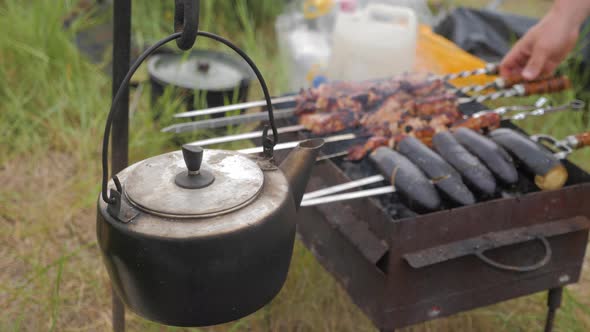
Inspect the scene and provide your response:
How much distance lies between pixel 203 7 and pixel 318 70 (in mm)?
1801

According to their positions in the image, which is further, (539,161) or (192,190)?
(539,161)

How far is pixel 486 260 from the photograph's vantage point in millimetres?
2504

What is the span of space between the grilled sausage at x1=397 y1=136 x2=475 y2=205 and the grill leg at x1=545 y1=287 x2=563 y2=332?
2.86 ft

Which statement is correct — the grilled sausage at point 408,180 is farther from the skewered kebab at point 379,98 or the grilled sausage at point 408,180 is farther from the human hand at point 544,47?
the human hand at point 544,47

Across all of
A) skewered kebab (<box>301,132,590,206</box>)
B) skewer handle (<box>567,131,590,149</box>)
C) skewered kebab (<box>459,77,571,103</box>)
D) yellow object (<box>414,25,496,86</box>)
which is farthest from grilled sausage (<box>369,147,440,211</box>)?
yellow object (<box>414,25,496,86</box>)

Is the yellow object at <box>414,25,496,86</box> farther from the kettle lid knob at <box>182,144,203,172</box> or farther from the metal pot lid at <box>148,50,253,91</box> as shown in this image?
the kettle lid knob at <box>182,144,203,172</box>

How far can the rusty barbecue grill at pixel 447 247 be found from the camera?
→ 2490mm

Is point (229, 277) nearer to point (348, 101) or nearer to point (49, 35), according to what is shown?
point (348, 101)

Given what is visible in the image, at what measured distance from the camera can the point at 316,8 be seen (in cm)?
585

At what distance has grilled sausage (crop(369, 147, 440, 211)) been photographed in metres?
2.60

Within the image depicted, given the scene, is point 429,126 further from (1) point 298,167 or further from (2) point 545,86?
(1) point 298,167

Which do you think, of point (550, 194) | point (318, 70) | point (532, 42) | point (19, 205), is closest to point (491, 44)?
point (318, 70)

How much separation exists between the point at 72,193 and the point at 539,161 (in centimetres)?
296

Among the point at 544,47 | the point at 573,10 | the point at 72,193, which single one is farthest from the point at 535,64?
the point at 72,193
